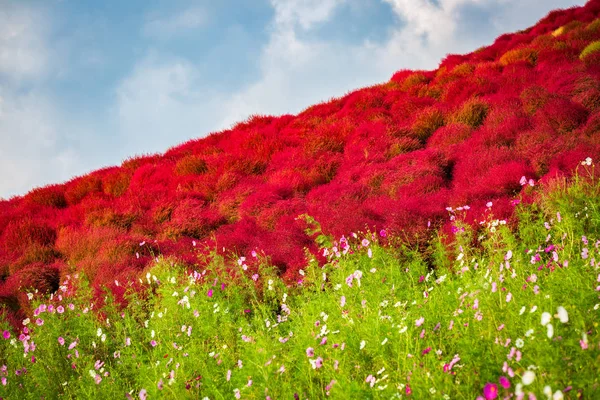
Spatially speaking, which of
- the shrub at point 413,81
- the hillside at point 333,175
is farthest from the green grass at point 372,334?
the shrub at point 413,81

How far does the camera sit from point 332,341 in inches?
121

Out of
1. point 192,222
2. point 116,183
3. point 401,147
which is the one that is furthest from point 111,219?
point 401,147

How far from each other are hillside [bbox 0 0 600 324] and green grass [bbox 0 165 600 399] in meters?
0.67

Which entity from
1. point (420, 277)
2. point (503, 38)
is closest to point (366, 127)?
point (420, 277)

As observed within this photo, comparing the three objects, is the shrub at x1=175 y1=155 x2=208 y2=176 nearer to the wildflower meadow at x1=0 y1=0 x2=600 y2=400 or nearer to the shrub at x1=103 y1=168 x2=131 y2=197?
the wildflower meadow at x1=0 y1=0 x2=600 y2=400

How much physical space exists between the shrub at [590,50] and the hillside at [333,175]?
0.06 metres

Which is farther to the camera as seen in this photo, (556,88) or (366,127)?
(366,127)

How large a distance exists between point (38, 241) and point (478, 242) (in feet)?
23.2

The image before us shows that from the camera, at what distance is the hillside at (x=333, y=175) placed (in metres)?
6.24

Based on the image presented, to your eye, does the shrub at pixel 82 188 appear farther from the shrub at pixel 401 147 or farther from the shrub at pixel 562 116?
the shrub at pixel 562 116

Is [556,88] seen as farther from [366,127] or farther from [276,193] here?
[276,193]

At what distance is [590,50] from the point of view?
10.3 meters

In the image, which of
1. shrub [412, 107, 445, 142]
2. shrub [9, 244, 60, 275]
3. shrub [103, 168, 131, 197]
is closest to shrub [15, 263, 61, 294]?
shrub [9, 244, 60, 275]

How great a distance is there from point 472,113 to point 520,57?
13.3 ft
